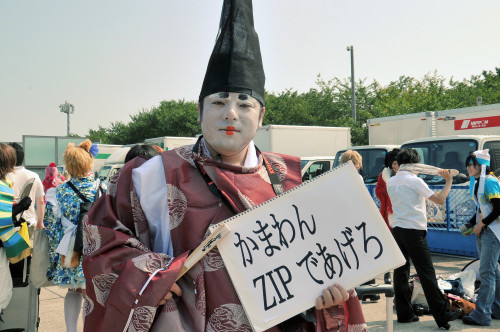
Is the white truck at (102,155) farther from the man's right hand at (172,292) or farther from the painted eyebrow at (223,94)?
the man's right hand at (172,292)

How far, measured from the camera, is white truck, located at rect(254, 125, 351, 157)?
14.8m

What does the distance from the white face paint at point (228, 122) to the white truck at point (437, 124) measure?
953 cm

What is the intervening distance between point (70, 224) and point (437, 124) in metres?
9.31

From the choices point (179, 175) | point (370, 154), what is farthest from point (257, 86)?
point (370, 154)

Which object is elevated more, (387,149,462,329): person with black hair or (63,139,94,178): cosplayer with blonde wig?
(63,139,94,178): cosplayer with blonde wig

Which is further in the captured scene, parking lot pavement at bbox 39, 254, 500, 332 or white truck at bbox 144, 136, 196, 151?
white truck at bbox 144, 136, 196, 151

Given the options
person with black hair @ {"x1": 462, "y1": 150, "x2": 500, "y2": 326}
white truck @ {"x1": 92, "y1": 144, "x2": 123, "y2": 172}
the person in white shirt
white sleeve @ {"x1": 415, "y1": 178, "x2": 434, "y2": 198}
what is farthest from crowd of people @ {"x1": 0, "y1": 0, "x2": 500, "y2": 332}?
white truck @ {"x1": 92, "y1": 144, "x2": 123, "y2": 172}

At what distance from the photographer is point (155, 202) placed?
5.86ft

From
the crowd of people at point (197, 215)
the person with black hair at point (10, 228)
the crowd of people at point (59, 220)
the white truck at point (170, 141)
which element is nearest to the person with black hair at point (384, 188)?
the crowd of people at point (59, 220)

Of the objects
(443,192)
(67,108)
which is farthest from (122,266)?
(67,108)

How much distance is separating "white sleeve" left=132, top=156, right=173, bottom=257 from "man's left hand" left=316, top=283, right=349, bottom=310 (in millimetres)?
567

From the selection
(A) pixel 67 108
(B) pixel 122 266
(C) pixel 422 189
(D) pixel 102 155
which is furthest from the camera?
(A) pixel 67 108

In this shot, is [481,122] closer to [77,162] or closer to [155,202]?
[77,162]

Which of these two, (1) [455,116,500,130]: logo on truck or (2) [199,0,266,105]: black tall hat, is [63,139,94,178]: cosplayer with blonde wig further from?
(1) [455,116,500,130]: logo on truck
